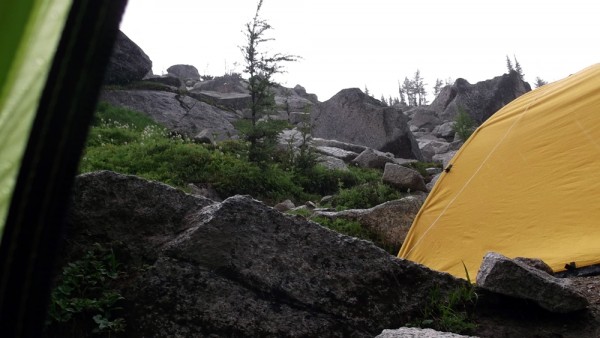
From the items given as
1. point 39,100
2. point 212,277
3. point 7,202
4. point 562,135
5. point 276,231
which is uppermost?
point 562,135

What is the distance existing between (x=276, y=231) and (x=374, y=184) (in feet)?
31.9

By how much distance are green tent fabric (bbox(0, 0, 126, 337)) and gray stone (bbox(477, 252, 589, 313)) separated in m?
3.56

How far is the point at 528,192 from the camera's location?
236 inches

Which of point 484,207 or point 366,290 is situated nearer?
point 366,290

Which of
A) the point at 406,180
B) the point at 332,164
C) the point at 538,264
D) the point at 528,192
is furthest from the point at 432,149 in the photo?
the point at 538,264

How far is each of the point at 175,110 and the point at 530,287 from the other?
21.9 metres

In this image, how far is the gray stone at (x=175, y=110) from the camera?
906 inches

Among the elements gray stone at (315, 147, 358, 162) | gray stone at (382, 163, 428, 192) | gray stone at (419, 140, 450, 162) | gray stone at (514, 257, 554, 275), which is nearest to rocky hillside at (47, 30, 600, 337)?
gray stone at (514, 257, 554, 275)

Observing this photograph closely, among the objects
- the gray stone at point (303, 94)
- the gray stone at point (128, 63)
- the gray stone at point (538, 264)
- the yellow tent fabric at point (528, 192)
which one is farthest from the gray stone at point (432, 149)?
the gray stone at point (303, 94)

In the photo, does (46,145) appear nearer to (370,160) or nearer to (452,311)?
(452,311)

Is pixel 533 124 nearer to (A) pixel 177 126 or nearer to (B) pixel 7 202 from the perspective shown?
(B) pixel 7 202

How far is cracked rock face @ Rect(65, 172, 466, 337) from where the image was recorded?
3383mm

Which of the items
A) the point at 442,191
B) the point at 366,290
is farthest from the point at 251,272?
the point at 442,191

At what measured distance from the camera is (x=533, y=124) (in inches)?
258
